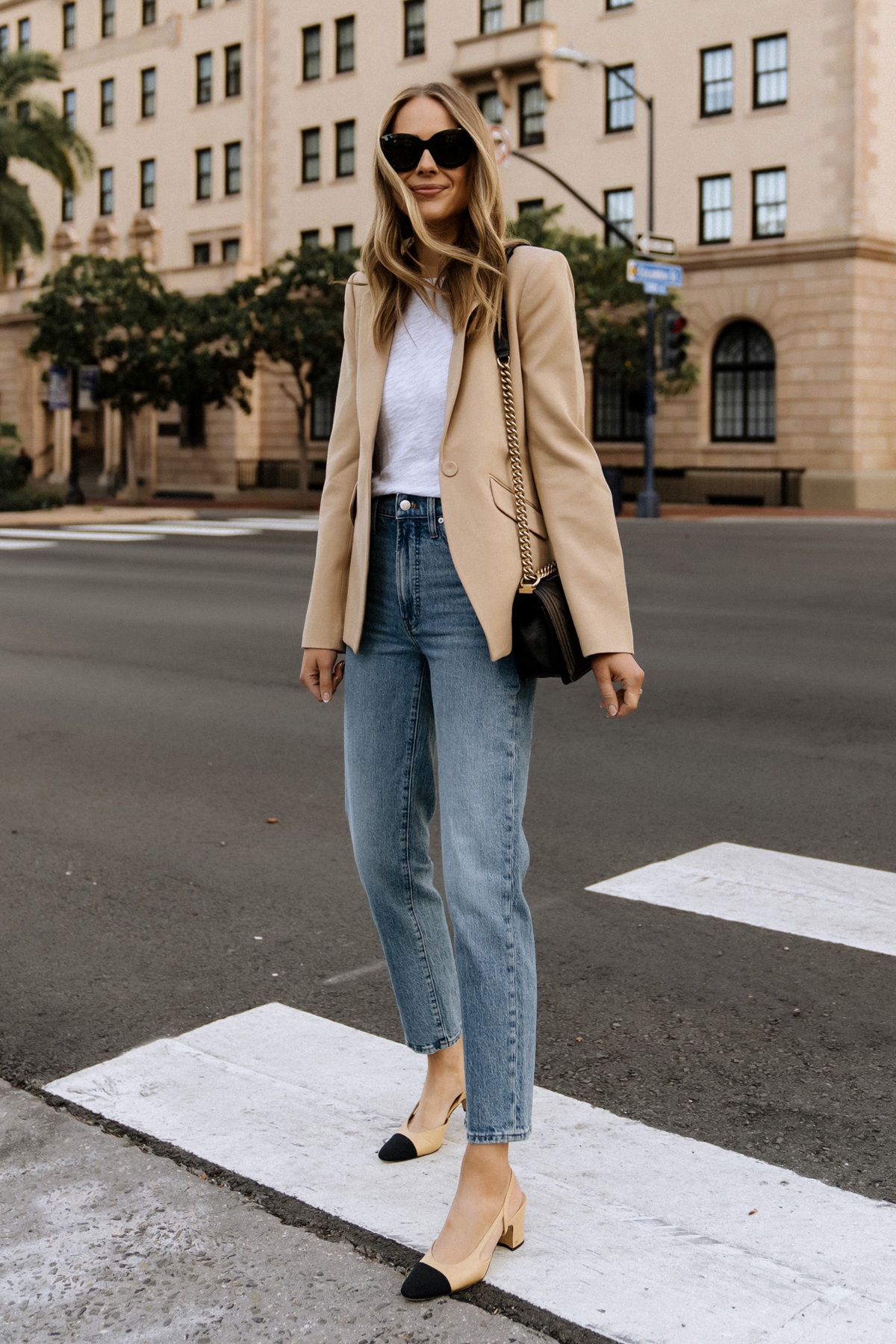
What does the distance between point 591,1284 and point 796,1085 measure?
A: 105 cm

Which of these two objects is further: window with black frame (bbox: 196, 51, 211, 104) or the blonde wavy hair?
window with black frame (bbox: 196, 51, 211, 104)

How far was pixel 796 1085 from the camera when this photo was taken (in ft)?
11.3

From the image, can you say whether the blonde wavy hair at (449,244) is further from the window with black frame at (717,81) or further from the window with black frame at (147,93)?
the window with black frame at (147,93)

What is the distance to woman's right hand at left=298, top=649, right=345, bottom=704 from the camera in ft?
9.96

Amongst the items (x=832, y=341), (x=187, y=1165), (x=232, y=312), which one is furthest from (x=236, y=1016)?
(x=232, y=312)

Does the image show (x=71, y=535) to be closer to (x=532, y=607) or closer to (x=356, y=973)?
(x=356, y=973)

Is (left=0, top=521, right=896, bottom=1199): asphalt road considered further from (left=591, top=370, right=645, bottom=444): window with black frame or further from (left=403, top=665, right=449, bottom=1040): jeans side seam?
(left=591, top=370, right=645, bottom=444): window with black frame

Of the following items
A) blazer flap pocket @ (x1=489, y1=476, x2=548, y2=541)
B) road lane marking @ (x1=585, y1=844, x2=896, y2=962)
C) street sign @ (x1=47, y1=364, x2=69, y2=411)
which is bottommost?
road lane marking @ (x1=585, y1=844, x2=896, y2=962)

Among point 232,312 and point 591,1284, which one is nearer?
point 591,1284

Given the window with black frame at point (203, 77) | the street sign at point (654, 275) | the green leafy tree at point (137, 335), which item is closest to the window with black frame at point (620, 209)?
the street sign at point (654, 275)

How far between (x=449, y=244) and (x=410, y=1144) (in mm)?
1773

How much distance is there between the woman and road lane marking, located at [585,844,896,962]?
6.59 ft

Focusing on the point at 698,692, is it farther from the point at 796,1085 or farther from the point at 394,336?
the point at 394,336

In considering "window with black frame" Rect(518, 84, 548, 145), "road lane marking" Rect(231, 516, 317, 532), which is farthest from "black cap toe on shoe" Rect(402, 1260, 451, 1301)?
"window with black frame" Rect(518, 84, 548, 145)
